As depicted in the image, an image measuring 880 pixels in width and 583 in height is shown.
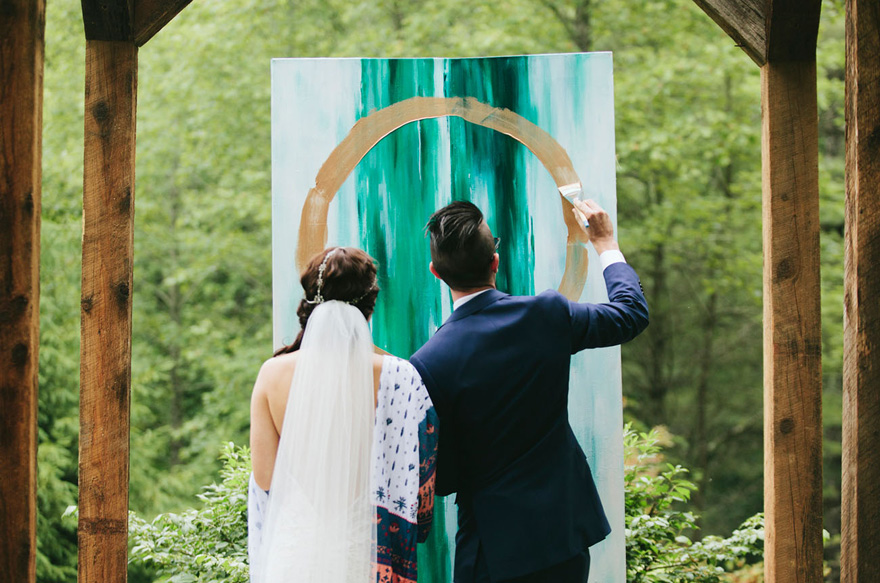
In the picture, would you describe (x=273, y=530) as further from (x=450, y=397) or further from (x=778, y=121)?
(x=778, y=121)

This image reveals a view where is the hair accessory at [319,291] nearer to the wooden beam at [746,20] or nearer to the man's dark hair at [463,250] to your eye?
the man's dark hair at [463,250]

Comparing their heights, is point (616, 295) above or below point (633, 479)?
above

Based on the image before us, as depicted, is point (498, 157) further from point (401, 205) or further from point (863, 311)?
point (863, 311)

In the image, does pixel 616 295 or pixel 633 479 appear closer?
pixel 616 295

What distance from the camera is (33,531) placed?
1.76 meters

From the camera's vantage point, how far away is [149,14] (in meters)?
2.38

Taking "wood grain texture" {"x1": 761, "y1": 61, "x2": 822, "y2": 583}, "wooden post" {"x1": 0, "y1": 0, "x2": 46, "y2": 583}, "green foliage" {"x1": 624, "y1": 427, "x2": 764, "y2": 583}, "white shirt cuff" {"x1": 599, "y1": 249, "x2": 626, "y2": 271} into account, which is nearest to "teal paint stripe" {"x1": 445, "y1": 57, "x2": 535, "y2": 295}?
"white shirt cuff" {"x1": 599, "y1": 249, "x2": 626, "y2": 271}

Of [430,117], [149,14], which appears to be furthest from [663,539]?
[149,14]

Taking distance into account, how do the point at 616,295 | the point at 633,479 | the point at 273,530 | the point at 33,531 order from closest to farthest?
the point at 33,531 < the point at 273,530 < the point at 616,295 < the point at 633,479

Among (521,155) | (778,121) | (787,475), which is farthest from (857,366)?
(521,155)

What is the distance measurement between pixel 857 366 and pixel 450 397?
3.26 feet

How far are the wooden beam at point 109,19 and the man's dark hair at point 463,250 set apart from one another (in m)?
1.16

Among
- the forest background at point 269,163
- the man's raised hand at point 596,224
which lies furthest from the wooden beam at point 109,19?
the forest background at point 269,163

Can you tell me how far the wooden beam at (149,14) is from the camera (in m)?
2.37
